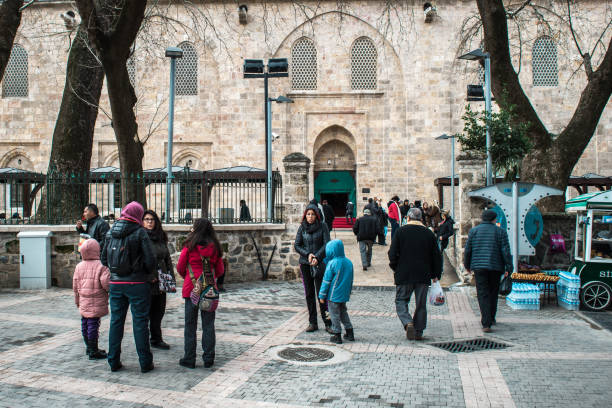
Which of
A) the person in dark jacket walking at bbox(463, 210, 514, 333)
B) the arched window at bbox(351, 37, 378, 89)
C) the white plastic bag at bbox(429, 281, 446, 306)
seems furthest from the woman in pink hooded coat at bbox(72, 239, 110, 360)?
the arched window at bbox(351, 37, 378, 89)

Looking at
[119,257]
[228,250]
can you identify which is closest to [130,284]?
[119,257]

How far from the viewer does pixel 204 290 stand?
6266mm

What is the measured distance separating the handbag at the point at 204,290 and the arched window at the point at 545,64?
27.2 m

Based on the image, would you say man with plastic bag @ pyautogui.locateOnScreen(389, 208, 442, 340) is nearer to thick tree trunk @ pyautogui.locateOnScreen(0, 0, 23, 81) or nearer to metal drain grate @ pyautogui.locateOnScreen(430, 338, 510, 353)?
metal drain grate @ pyautogui.locateOnScreen(430, 338, 510, 353)

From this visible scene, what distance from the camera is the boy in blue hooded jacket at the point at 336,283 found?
24.7 ft

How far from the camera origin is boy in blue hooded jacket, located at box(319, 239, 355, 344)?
24.7ft

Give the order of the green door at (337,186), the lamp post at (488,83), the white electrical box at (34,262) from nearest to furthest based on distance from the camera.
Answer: the white electrical box at (34,262) < the lamp post at (488,83) < the green door at (337,186)

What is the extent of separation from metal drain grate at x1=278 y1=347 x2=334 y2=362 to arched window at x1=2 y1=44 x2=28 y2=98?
95.8ft

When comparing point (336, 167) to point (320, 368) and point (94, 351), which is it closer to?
point (320, 368)

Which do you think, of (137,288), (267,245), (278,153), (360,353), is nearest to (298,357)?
(360,353)

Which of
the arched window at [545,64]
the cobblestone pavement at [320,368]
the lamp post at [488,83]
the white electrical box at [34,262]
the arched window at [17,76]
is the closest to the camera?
the cobblestone pavement at [320,368]

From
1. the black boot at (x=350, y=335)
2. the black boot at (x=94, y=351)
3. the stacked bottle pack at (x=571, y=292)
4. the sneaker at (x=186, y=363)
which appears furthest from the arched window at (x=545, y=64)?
the black boot at (x=94, y=351)

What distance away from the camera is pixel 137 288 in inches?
241

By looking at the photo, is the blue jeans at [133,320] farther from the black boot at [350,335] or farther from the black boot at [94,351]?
the black boot at [350,335]
